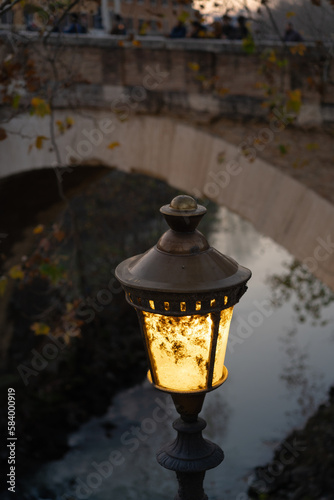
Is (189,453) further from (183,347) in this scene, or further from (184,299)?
(184,299)

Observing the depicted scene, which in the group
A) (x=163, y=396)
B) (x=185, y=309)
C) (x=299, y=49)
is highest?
(x=299, y=49)

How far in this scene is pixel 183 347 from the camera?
2062 mm

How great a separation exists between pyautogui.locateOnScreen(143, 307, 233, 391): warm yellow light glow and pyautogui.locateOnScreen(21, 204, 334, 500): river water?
249 inches

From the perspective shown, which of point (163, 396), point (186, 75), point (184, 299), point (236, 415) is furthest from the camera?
point (163, 396)

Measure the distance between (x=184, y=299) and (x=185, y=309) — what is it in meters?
0.04

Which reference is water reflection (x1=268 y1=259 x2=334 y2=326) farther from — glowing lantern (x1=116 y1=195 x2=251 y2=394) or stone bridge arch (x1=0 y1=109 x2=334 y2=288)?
glowing lantern (x1=116 y1=195 x2=251 y2=394)

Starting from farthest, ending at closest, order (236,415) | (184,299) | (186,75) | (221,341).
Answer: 1. (236,415)
2. (186,75)
3. (221,341)
4. (184,299)

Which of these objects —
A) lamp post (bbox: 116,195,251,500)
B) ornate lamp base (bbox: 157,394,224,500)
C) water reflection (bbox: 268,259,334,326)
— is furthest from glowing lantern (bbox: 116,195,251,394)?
water reflection (bbox: 268,259,334,326)

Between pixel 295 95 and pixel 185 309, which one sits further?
pixel 295 95

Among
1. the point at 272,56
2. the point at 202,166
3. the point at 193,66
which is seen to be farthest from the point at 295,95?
the point at 202,166

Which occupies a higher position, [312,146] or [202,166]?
[312,146]

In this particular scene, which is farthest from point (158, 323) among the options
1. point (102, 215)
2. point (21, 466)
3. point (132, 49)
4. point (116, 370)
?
point (102, 215)

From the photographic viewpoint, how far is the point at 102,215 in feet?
46.5

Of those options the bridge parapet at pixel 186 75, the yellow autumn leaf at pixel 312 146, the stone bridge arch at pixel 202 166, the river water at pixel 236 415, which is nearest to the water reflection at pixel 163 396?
the river water at pixel 236 415
